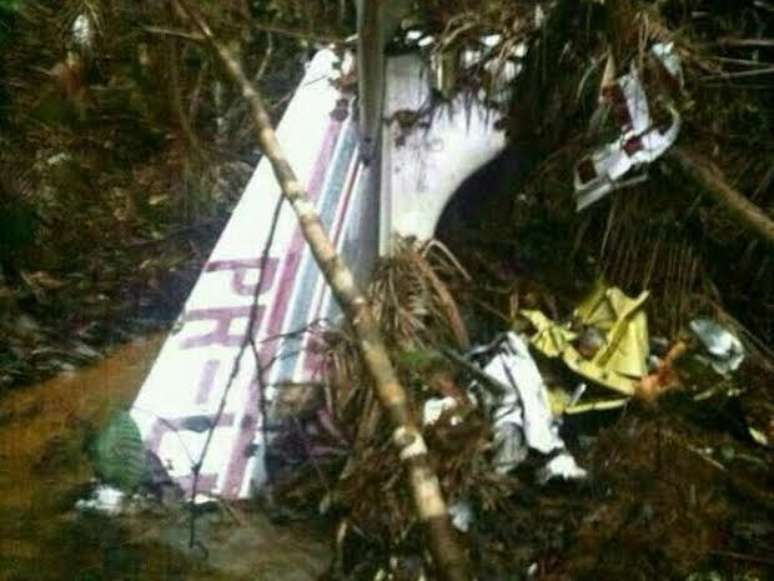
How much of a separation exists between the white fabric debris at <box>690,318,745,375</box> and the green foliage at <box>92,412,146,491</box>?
185cm

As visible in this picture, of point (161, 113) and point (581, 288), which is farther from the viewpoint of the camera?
point (161, 113)

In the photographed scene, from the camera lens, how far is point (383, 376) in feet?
8.41

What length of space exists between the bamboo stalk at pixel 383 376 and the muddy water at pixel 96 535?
28.6 inches

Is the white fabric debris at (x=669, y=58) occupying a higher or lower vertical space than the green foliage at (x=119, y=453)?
higher

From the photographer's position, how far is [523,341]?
3.75m

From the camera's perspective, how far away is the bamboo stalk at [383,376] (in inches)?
86.1

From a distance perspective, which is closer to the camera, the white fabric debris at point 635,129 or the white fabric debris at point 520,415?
the white fabric debris at point 520,415

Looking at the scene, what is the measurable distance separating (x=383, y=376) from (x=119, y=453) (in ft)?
2.44

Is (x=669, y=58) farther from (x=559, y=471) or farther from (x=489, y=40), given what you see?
(x=559, y=471)

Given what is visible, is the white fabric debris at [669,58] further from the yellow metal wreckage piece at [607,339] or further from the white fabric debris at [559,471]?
the white fabric debris at [559,471]

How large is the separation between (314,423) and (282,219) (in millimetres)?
1046

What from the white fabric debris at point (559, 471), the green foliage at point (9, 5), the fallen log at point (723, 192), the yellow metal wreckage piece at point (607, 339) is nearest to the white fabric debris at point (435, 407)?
the white fabric debris at point (559, 471)

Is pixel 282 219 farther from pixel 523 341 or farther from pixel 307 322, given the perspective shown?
pixel 523 341

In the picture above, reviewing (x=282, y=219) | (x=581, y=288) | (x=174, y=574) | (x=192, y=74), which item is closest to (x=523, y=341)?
(x=581, y=288)
